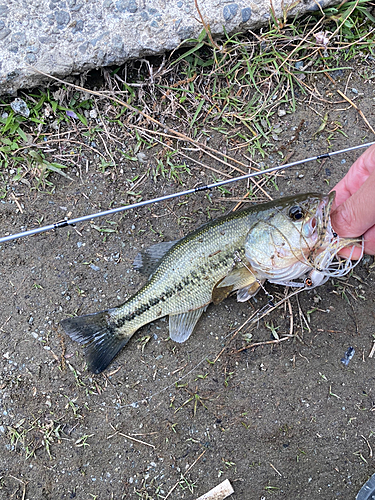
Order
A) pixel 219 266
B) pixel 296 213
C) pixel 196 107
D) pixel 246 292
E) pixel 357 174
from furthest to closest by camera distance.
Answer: pixel 196 107 → pixel 246 292 → pixel 357 174 → pixel 219 266 → pixel 296 213

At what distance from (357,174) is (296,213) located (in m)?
0.73

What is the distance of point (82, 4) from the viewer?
341 cm

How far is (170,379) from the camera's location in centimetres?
343

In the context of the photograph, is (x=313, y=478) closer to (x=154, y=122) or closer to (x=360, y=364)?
(x=360, y=364)

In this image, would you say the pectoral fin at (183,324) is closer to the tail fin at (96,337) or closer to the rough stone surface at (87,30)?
the tail fin at (96,337)

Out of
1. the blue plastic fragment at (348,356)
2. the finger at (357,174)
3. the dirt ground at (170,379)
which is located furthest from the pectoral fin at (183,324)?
the finger at (357,174)

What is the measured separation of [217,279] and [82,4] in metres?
Answer: 2.69

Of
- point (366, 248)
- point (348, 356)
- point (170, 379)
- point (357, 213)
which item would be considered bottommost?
point (348, 356)

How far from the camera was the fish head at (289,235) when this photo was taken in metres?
2.88

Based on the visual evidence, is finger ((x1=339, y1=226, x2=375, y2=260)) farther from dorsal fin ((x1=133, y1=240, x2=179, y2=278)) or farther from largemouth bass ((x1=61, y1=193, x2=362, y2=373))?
dorsal fin ((x1=133, y1=240, x2=179, y2=278))

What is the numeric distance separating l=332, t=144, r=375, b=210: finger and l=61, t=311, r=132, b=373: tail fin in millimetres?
2125

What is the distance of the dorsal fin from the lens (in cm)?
334

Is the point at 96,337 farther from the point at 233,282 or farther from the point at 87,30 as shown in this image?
the point at 87,30

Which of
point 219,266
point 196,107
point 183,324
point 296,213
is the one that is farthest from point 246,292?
point 196,107
